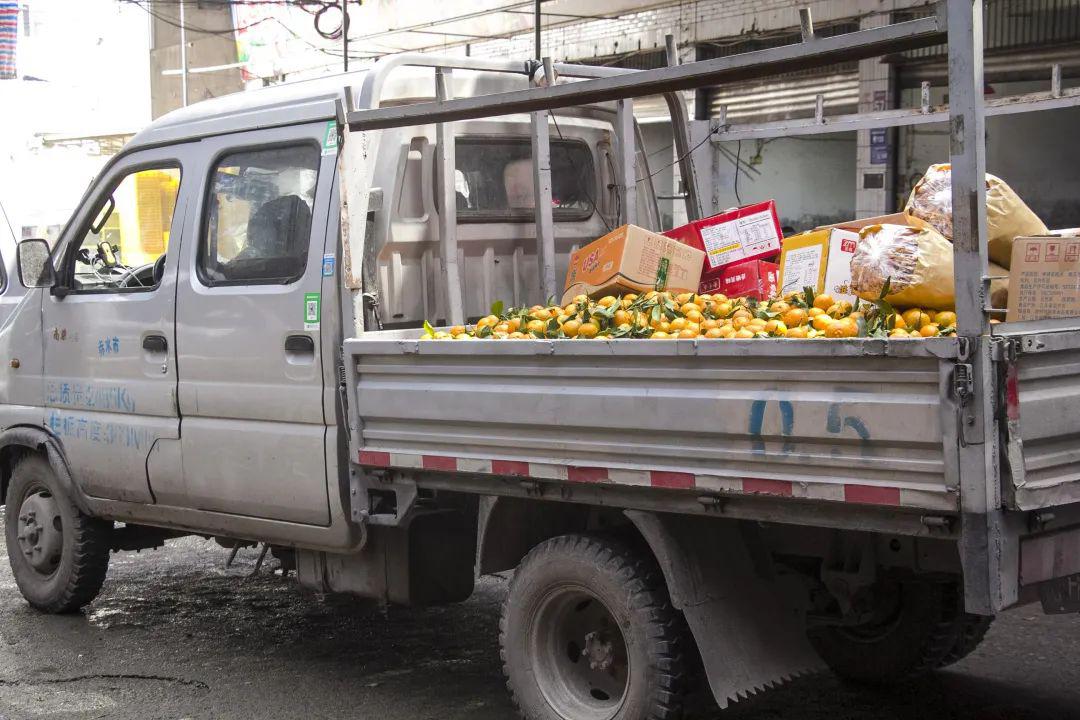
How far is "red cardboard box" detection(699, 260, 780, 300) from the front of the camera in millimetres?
5254

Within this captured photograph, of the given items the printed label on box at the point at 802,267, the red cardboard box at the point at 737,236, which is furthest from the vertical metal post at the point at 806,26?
the red cardboard box at the point at 737,236

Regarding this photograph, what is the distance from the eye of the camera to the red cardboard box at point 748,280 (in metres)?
5.25

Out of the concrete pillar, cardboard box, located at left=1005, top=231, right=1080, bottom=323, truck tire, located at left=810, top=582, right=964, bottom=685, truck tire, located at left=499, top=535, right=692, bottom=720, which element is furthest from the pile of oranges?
the concrete pillar

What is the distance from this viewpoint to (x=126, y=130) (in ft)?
85.7

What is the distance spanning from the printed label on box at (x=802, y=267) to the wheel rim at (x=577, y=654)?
1.40 meters

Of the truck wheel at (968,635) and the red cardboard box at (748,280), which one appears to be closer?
the truck wheel at (968,635)

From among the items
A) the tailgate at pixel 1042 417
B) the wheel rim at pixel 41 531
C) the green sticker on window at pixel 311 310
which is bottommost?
the wheel rim at pixel 41 531

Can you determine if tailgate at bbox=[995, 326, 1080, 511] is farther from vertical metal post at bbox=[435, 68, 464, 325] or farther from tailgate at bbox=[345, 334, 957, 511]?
vertical metal post at bbox=[435, 68, 464, 325]

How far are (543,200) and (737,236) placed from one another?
87 centimetres

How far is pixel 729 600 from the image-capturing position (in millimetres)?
4137

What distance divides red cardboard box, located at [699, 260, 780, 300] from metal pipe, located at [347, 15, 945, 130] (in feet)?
3.93

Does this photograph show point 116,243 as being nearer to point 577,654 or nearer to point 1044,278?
point 577,654

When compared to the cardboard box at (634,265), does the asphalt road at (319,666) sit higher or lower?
lower

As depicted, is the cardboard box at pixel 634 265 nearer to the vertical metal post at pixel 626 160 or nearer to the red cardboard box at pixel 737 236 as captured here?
the red cardboard box at pixel 737 236
